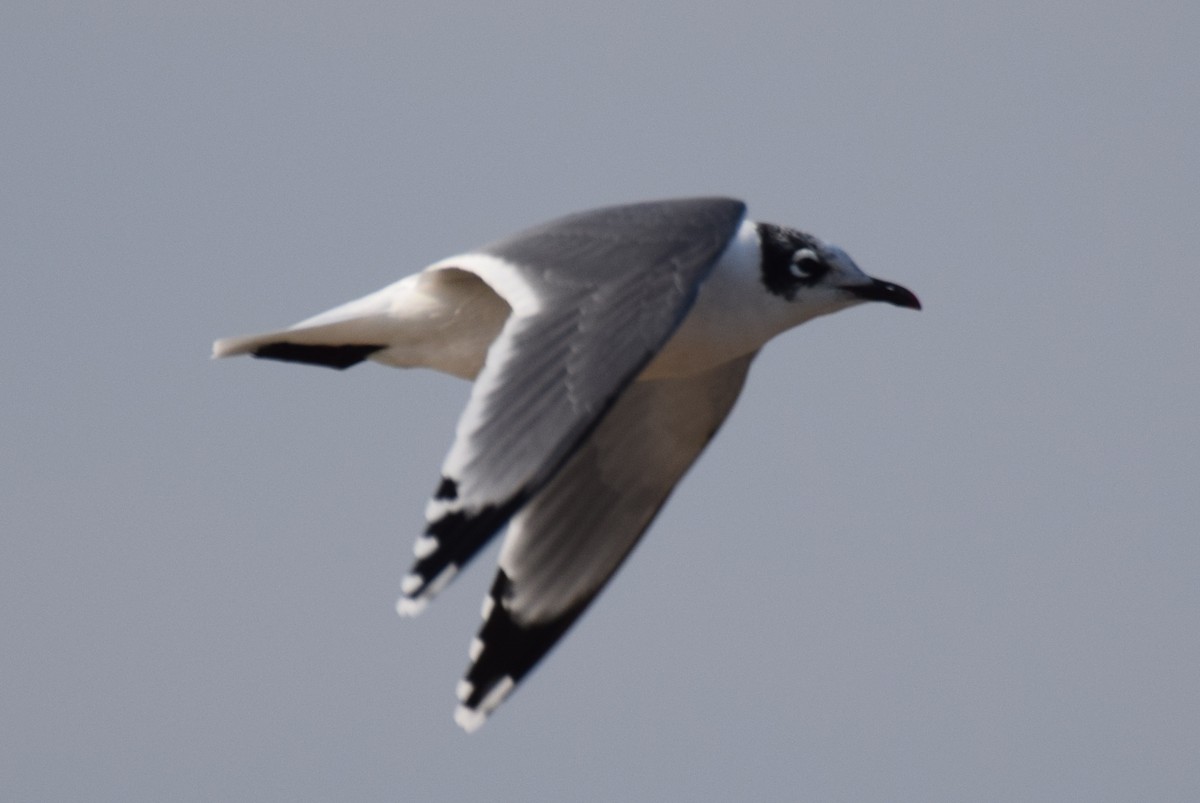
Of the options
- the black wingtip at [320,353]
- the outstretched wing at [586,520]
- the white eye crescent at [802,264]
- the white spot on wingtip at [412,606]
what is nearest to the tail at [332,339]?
the black wingtip at [320,353]

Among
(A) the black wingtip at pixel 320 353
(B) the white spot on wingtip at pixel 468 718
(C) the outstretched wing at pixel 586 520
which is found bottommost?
(B) the white spot on wingtip at pixel 468 718

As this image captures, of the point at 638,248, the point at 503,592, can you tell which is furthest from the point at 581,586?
the point at 638,248

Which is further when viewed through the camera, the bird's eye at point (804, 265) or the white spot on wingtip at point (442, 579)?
the bird's eye at point (804, 265)

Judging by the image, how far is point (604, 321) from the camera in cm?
520

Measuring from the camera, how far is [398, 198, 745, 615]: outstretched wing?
4.59 meters

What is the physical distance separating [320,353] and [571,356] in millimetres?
1725

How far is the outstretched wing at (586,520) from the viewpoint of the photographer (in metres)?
6.62

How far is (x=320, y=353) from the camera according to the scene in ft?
21.7

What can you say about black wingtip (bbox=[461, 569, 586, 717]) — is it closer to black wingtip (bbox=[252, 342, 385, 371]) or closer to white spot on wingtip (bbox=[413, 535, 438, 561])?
black wingtip (bbox=[252, 342, 385, 371])

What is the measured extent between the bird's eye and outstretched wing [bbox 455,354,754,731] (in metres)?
0.63

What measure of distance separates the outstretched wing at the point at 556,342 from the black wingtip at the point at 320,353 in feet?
2.29

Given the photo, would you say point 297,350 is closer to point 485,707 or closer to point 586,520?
point 586,520

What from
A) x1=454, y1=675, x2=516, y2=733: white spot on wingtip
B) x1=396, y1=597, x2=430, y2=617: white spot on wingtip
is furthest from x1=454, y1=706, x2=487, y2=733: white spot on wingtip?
x1=396, y1=597, x2=430, y2=617: white spot on wingtip

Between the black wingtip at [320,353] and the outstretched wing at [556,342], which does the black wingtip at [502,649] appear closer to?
the black wingtip at [320,353]
